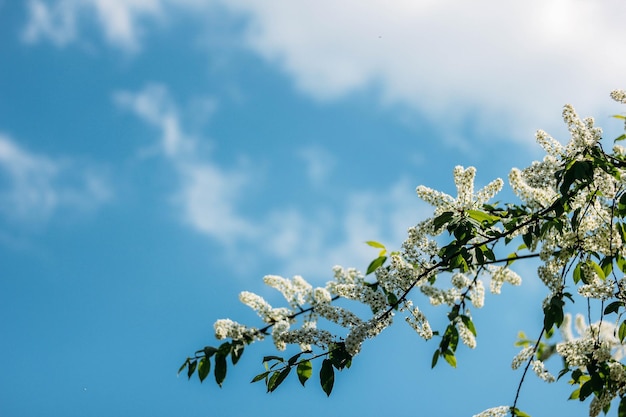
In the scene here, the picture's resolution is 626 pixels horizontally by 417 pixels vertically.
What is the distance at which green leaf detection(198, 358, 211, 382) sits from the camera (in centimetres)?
423

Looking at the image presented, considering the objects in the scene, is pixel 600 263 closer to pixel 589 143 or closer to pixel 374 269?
pixel 589 143

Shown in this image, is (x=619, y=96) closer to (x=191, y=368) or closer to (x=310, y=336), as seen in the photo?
(x=310, y=336)

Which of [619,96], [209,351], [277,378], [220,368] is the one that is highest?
[619,96]

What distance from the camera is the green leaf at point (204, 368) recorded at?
13.9 ft

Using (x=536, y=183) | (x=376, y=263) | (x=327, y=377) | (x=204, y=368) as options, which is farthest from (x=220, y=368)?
(x=536, y=183)

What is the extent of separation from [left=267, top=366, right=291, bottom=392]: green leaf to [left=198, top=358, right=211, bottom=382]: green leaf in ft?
1.27

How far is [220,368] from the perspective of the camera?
4.18 meters

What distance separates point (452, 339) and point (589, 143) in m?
2.16

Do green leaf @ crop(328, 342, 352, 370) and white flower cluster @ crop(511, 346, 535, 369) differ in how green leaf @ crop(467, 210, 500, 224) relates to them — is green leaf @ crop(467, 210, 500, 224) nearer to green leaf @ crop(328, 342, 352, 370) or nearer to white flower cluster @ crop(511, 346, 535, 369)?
green leaf @ crop(328, 342, 352, 370)

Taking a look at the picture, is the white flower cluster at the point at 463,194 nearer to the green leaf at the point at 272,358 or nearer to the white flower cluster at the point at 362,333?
the white flower cluster at the point at 362,333

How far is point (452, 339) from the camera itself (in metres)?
5.75

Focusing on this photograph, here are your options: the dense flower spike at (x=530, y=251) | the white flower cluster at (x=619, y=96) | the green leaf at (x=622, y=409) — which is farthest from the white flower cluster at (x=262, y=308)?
the white flower cluster at (x=619, y=96)

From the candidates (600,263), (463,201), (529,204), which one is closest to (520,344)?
(600,263)

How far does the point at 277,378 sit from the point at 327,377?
32 cm
